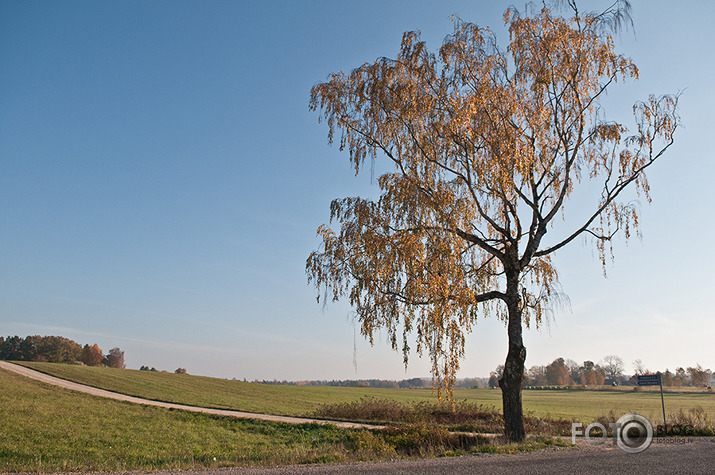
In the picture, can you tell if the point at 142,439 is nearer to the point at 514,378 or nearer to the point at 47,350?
the point at 514,378

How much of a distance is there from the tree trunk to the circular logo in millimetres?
2749

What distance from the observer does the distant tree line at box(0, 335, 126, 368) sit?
326 ft

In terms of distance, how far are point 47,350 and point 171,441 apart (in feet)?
351

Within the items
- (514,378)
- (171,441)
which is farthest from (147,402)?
(514,378)

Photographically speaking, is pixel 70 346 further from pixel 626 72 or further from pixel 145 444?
pixel 626 72

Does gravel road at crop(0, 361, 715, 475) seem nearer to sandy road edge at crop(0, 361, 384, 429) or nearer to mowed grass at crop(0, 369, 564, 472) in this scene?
mowed grass at crop(0, 369, 564, 472)

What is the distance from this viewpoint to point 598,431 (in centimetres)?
1636

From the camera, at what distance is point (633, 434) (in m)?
15.3

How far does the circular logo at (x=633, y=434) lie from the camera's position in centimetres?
Answer: 1227

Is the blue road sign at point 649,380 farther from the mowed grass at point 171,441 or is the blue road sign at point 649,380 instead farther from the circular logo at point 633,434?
the mowed grass at point 171,441

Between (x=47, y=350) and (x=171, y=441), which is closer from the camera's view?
(x=171, y=441)

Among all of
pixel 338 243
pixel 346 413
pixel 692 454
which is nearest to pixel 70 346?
pixel 346 413

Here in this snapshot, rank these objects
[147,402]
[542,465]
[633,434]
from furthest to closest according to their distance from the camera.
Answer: [147,402] → [633,434] → [542,465]

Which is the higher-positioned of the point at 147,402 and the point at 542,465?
the point at 542,465
